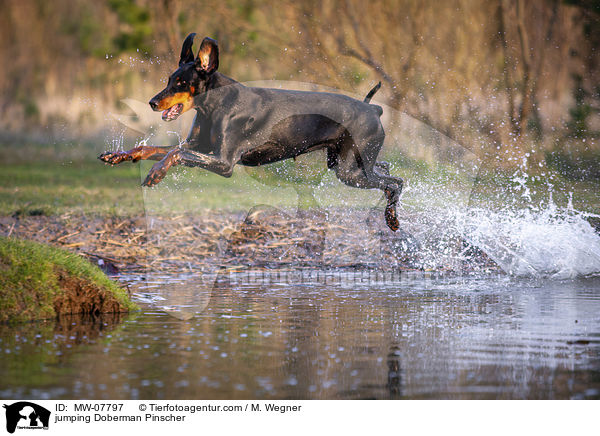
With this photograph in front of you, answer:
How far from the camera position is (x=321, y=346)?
4695mm

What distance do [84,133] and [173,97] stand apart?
8.15 meters

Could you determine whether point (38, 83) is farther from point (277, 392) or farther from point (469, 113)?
point (277, 392)

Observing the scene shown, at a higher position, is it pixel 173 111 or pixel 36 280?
→ pixel 173 111

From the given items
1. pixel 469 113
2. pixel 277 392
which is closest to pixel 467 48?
pixel 469 113

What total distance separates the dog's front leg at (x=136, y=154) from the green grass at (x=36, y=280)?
0.74 meters

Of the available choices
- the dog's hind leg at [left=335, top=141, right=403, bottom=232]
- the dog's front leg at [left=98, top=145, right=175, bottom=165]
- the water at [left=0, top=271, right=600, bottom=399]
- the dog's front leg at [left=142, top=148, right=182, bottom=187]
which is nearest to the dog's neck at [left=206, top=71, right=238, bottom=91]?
the dog's front leg at [left=98, top=145, right=175, bottom=165]

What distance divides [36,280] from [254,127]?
2.19 m

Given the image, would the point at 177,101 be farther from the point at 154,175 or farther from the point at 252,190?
the point at 252,190

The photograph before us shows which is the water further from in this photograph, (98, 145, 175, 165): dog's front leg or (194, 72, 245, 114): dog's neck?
(194, 72, 245, 114): dog's neck

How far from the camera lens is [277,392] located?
12.3ft

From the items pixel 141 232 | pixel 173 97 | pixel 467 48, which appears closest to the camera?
pixel 173 97
